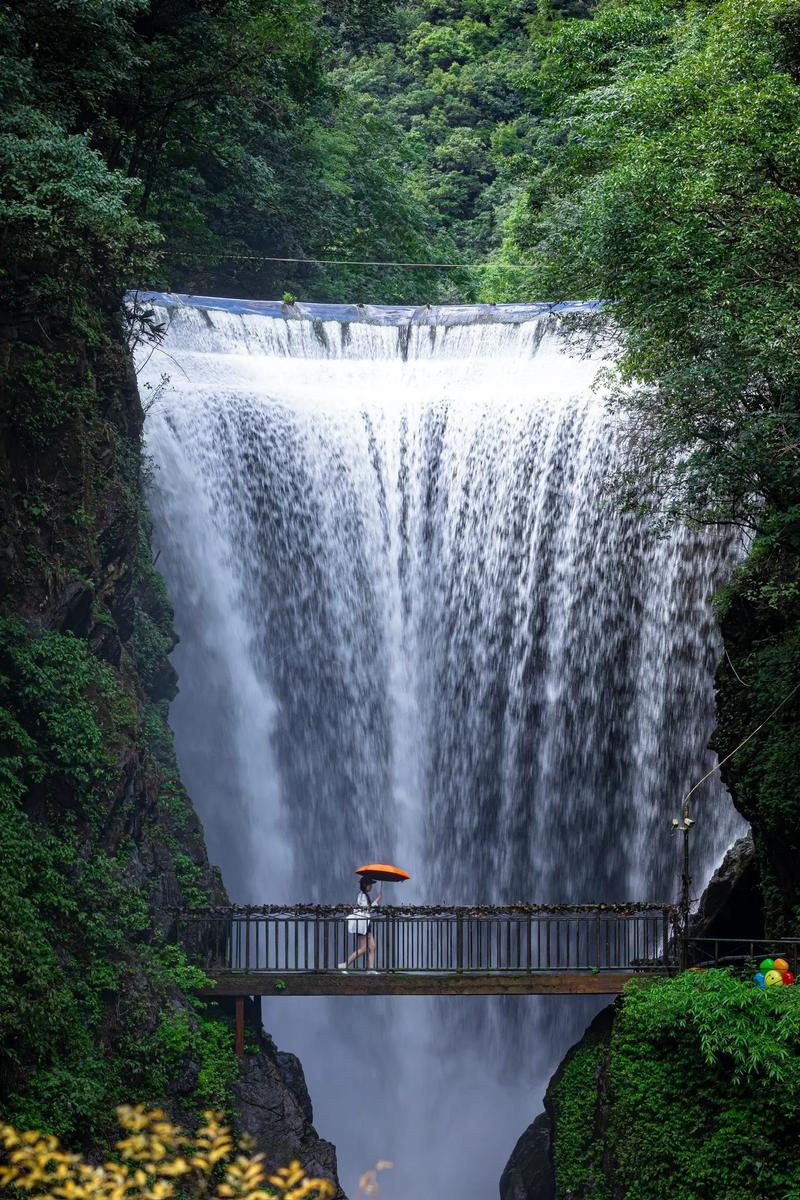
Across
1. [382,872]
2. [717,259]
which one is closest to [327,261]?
[717,259]

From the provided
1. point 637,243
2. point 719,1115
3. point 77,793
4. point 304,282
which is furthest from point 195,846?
point 304,282

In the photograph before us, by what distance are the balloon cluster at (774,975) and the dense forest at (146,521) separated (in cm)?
55

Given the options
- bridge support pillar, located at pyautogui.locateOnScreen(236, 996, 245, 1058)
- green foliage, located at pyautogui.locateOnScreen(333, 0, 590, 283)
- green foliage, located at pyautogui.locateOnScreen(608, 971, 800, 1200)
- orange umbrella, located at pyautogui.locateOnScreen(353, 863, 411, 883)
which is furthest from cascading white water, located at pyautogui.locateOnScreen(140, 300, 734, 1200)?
green foliage, located at pyautogui.locateOnScreen(333, 0, 590, 283)

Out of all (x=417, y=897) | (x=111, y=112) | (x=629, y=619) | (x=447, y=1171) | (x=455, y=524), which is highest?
(x=111, y=112)

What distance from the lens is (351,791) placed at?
2139 cm

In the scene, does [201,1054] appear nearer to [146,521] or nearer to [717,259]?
[146,521]

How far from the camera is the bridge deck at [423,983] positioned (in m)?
15.1

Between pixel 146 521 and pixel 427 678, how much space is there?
5745 mm

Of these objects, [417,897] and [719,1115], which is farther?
[417,897]

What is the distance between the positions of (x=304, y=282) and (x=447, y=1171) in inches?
954

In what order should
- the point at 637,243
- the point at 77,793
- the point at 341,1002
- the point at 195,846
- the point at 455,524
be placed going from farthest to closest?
1. the point at 455,524
2. the point at 341,1002
3. the point at 195,846
4. the point at 637,243
5. the point at 77,793

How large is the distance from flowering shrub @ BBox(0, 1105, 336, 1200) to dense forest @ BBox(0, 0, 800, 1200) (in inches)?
28.0

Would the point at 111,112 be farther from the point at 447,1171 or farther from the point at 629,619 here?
the point at 447,1171

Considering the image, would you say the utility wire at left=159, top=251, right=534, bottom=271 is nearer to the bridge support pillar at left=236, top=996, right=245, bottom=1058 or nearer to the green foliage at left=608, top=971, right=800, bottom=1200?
the bridge support pillar at left=236, top=996, right=245, bottom=1058
